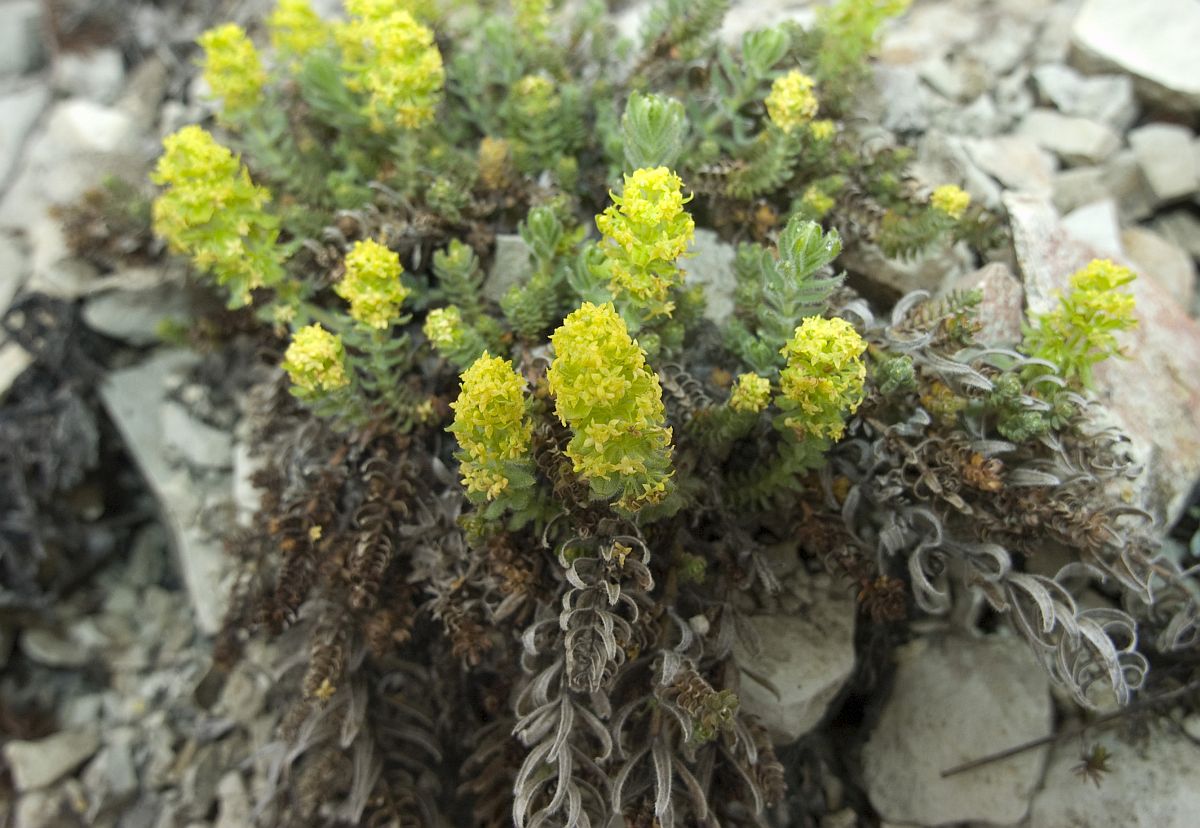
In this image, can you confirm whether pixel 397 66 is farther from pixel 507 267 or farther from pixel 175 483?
pixel 175 483

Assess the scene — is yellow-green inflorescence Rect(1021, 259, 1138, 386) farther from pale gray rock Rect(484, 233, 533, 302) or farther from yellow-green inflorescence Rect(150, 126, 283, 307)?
yellow-green inflorescence Rect(150, 126, 283, 307)

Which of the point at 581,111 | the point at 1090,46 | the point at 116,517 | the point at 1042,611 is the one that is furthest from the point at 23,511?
the point at 1090,46

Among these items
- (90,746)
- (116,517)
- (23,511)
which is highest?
(23,511)

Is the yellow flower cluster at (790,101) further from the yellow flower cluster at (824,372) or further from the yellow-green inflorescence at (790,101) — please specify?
the yellow flower cluster at (824,372)

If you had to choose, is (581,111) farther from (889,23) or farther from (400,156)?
(889,23)

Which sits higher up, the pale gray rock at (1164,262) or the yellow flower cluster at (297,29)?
the yellow flower cluster at (297,29)

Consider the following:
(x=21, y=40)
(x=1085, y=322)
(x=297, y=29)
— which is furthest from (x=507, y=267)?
(x=21, y=40)

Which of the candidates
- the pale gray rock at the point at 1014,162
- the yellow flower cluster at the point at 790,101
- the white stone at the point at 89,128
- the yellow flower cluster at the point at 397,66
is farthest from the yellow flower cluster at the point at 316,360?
the pale gray rock at the point at 1014,162
